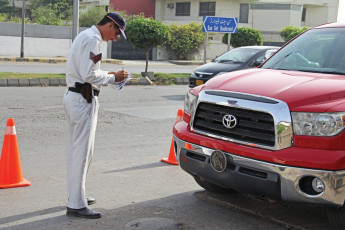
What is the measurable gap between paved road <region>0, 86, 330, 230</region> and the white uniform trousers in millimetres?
263

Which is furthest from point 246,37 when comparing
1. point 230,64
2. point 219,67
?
point 219,67

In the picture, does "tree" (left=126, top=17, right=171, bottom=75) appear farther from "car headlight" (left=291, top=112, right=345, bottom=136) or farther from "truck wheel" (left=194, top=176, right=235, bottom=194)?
"car headlight" (left=291, top=112, right=345, bottom=136)

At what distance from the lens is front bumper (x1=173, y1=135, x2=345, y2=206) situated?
3.90 meters

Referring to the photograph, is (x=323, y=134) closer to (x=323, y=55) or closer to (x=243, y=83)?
(x=243, y=83)

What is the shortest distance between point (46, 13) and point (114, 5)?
8.56 meters

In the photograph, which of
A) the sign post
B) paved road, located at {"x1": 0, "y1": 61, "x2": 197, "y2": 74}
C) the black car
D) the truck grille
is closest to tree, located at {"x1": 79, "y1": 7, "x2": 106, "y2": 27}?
paved road, located at {"x1": 0, "y1": 61, "x2": 197, "y2": 74}

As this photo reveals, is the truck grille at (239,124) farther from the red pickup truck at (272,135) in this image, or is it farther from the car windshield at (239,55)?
the car windshield at (239,55)

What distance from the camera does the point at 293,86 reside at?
4383mm

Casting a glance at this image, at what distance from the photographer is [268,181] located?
410 centimetres

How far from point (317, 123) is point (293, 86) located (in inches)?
19.1

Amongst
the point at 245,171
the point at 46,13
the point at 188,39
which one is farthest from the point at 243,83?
the point at 46,13

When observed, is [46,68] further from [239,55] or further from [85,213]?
[85,213]

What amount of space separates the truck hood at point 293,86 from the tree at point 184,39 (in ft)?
112

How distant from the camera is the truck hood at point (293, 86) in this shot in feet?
13.5
